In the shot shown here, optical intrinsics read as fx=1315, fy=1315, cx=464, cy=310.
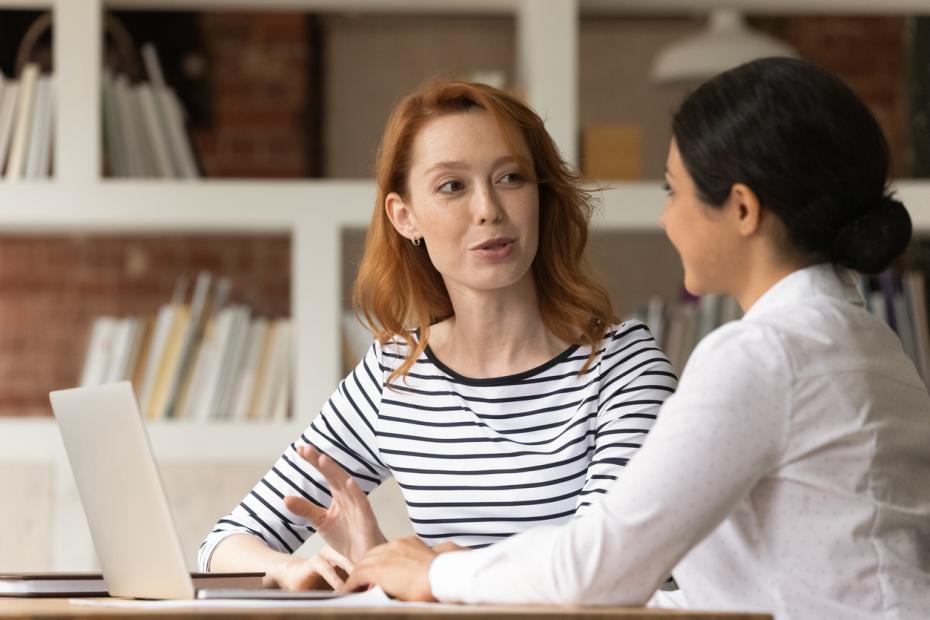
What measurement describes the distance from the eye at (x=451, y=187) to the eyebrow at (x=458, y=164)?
0.02 meters

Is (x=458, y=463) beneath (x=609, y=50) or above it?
beneath

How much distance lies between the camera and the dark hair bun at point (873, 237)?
1196mm

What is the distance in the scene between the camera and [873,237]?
120 cm

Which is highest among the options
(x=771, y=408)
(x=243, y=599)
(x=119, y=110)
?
(x=119, y=110)

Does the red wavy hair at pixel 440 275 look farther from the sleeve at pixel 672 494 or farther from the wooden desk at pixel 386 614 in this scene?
the wooden desk at pixel 386 614

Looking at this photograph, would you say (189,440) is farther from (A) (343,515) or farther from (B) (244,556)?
(A) (343,515)

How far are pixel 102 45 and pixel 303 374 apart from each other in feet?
2.95

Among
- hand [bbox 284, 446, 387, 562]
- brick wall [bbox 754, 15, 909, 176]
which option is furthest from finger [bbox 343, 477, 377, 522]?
brick wall [bbox 754, 15, 909, 176]

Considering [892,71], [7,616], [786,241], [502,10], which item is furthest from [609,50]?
[7,616]

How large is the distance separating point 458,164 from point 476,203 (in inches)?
2.6

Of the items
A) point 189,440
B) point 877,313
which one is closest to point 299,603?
point 189,440

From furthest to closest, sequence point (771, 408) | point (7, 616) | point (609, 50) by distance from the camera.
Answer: point (609, 50), point (771, 408), point (7, 616)

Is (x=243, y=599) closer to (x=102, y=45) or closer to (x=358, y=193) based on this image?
(x=358, y=193)

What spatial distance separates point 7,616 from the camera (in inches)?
38.5
